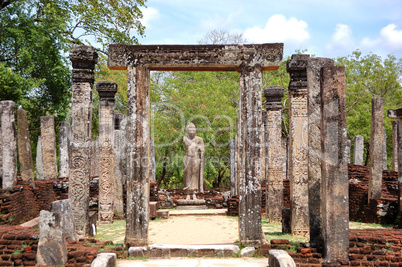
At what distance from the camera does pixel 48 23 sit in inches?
746

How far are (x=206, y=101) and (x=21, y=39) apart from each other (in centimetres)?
972

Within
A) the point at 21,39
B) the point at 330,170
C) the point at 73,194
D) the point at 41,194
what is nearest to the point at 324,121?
the point at 330,170

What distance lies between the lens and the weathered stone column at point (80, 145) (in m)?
8.07

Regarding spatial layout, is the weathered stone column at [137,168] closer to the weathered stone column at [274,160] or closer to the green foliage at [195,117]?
the weathered stone column at [274,160]

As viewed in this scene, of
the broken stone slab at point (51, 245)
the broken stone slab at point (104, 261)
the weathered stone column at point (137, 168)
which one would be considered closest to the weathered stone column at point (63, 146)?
the weathered stone column at point (137, 168)

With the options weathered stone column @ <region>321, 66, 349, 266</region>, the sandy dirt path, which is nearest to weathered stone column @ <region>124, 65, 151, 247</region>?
the sandy dirt path

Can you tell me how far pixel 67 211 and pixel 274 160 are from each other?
634 cm

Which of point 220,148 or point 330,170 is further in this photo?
point 220,148

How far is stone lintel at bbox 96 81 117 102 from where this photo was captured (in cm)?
1118

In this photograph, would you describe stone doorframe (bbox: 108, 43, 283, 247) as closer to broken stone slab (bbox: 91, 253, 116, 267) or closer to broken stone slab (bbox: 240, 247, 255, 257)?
broken stone slab (bbox: 240, 247, 255, 257)

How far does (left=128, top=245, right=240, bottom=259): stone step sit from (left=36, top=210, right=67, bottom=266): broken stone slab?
1.41 meters

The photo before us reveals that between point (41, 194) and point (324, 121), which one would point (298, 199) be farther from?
point (41, 194)

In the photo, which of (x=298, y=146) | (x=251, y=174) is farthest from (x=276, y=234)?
(x=251, y=174)

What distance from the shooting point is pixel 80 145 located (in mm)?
8102
